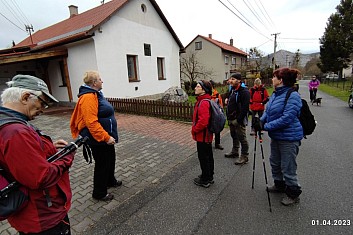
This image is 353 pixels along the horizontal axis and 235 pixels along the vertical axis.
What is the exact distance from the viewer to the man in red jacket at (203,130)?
3.07 meters

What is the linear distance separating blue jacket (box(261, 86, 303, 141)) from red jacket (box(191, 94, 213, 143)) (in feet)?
2.81

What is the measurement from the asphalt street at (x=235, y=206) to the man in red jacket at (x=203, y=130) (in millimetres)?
196

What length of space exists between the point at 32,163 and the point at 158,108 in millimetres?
7903

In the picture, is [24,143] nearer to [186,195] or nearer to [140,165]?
[186,195]

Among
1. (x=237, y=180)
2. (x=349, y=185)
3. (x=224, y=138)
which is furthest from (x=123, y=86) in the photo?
(x=349, y=185)

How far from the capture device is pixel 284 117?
8.52ft

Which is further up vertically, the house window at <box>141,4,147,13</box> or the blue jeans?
the house window at <box>141,4,147,13</box>

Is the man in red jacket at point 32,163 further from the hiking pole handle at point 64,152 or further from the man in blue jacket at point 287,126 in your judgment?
the man in blue jacket at point 287,126

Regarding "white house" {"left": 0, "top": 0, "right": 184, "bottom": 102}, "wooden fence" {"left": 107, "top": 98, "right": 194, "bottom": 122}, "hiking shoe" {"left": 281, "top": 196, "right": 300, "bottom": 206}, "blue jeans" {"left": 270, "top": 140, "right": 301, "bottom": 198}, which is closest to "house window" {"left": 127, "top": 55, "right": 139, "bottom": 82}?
"white house" {"left": 0, "top": 0, "right": 184, "bottom": 102}

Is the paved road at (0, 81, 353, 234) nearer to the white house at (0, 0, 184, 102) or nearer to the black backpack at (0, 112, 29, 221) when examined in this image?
the black backpack at (0, 112, 29, 221)

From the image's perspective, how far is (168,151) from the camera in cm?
501

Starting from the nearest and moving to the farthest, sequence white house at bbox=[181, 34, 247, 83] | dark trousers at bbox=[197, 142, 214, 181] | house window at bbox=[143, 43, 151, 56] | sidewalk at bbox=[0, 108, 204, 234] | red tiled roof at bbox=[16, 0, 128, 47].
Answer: sidewalk at bbox=[0, 108, 204, 234], dark trousers at bbox=[197, 142, 214, 181], red tiled roof at bbox=[16, 0, 128, 47], house window at bbox=[143, 43, 151, 56], white house at bbox=[181, 34, 247, 83]

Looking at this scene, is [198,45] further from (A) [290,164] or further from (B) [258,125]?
(A) [290,164]

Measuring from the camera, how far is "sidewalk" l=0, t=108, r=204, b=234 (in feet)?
9.31
